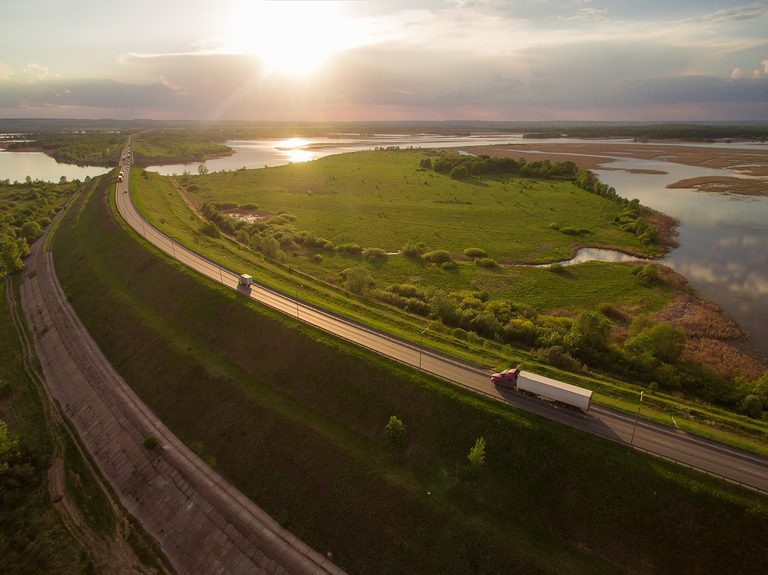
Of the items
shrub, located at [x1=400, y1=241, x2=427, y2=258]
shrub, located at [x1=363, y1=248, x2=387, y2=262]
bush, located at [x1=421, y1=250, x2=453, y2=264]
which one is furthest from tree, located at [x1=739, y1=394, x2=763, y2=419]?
shrub, located at [x1=363, y1=248, x2=387, y2=262]

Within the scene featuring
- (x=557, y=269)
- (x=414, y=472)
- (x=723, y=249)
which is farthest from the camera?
(x=723, y=249)

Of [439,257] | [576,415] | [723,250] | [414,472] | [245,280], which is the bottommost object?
[439,257]

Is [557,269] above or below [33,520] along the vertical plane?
above

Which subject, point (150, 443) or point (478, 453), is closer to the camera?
point (478, 453)

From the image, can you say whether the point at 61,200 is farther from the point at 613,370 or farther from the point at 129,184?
the point at 613,370

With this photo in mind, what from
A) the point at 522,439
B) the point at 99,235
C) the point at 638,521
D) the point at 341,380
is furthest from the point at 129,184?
the point at 638,521

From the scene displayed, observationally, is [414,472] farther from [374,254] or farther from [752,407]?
[374,254]

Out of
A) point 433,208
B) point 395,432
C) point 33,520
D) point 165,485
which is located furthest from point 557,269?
point 33,520

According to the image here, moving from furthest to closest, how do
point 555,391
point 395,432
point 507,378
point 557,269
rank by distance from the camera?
point 557,269 < point 507,378 < point 555,391 < point 395,432

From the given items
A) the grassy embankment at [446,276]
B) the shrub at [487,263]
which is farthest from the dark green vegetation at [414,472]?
the shrub at [487,263]
